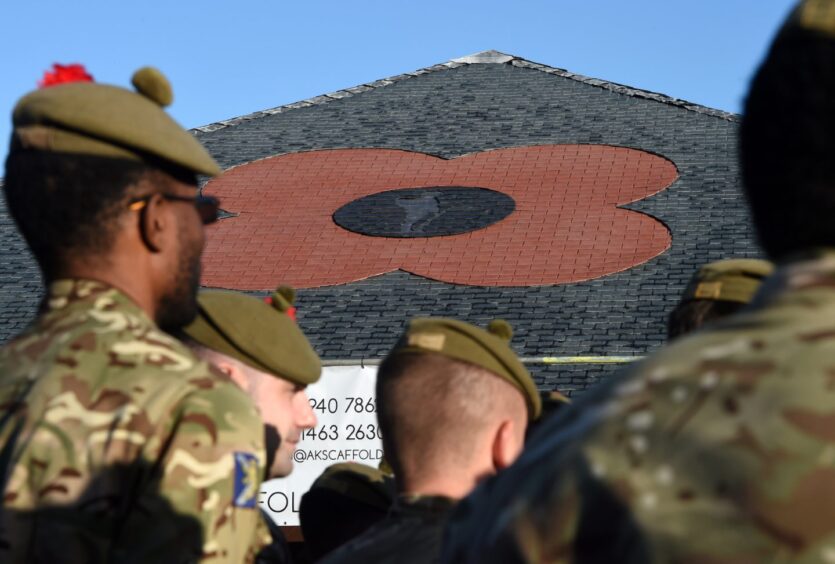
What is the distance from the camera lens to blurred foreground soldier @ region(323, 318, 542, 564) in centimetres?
218

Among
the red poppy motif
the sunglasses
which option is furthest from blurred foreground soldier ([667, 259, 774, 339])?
the red poppy motif

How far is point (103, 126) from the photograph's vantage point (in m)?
2.14

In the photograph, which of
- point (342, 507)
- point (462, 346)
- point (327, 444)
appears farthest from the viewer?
point (327, 444)

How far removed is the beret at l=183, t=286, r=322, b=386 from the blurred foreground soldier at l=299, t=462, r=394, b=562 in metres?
0.47

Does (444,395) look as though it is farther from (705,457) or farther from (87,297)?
(705,457)

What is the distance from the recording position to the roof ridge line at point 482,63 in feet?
47.3

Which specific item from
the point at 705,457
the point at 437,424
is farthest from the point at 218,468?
the point at 705,457

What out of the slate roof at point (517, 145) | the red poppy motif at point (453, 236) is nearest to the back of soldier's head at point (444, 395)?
the slate roof at point (517, 145)

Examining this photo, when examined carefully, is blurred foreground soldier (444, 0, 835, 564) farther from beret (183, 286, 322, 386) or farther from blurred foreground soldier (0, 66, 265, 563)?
beret (183, 286, 322, 386)

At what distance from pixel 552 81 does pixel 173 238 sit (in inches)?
533

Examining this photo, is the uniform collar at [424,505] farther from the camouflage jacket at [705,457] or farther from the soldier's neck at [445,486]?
the camouflage jacket at [705,457]

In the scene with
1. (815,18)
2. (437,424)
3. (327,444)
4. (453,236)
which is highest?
(815,18)

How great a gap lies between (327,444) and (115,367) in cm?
522

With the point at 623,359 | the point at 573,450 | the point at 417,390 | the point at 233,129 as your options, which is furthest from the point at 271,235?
the point at 573,450
